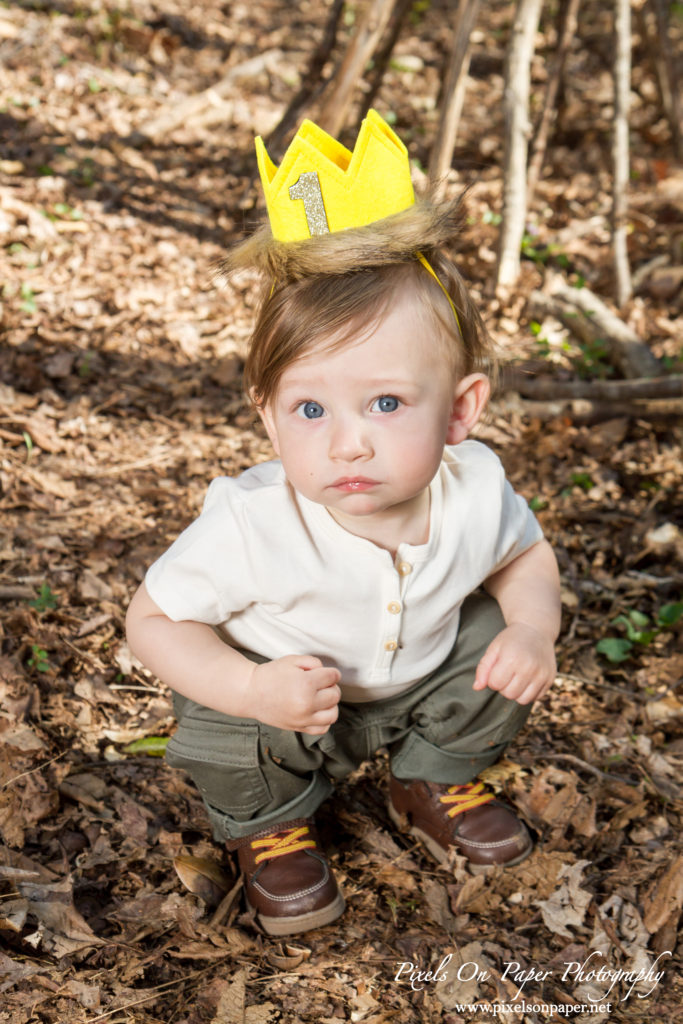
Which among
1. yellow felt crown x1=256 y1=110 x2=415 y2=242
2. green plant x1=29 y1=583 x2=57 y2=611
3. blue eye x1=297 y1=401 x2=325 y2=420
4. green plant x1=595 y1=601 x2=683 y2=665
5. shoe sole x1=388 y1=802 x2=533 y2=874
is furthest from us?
green plant x1=595 y1=601 x2=683 y2=665

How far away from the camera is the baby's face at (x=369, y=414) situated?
1.80 metres

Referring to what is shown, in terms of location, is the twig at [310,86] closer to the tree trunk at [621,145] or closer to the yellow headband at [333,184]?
the tree trunk at [621,145]

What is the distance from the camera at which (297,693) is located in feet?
6.23

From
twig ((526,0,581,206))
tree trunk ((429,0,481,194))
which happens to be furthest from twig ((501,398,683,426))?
twig ((526,0,581,206))

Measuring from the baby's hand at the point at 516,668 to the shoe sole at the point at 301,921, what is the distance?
2.17 ft

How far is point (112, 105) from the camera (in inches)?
252

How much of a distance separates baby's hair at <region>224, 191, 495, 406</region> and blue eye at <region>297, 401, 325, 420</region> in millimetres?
80

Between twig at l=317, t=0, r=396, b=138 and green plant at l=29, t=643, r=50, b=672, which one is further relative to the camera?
twig at l=317, t=0, r=396, b=138

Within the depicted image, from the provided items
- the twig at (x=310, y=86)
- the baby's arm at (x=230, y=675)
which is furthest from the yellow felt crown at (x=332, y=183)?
the twig at (x=310, y=86)

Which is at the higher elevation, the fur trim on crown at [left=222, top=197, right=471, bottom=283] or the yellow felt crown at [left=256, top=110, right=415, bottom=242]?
the yellow felt crown at [left=256, top=110, right=415, bottom=242]

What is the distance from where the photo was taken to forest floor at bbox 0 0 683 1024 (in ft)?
6.78

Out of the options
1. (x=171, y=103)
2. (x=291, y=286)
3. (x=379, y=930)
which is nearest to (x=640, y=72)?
(x=171, y=103)

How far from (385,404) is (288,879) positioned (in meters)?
1.17

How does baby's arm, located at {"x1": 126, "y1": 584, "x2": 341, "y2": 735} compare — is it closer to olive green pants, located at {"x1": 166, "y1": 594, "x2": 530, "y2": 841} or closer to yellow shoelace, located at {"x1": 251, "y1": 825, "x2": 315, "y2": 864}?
olive green pants, located at {"x1": 166, "y1": 594, "x2": 530, "y2": 841}
